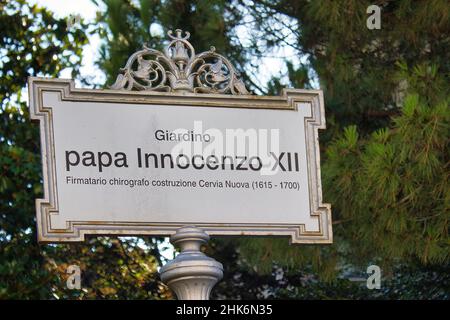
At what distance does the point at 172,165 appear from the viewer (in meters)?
3.40

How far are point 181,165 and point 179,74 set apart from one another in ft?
1.21

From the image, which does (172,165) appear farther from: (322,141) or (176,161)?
(322,141)

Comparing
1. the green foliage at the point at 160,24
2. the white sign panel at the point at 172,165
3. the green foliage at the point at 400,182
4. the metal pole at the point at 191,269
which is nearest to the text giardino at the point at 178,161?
the white sign panel at the point at 172,165

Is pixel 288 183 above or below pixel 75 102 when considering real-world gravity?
below

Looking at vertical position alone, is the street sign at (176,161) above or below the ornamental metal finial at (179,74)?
below

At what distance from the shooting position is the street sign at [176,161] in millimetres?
3307

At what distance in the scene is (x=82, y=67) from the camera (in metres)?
10.3

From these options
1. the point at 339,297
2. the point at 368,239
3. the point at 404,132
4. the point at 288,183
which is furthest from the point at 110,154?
the point at 339,297

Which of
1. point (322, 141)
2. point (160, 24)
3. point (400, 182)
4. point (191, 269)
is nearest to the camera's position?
point (191, 269)

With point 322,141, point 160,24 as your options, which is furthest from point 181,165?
point 160,24

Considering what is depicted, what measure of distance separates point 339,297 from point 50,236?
671 cm

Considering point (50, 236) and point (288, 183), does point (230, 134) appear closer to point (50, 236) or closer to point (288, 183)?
point (288, 183)

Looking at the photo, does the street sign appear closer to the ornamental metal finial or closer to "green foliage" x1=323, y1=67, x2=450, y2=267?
the ornamental metal finial

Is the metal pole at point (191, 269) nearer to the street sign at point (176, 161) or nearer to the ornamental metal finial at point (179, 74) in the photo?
the street sign at point (176, 161)
